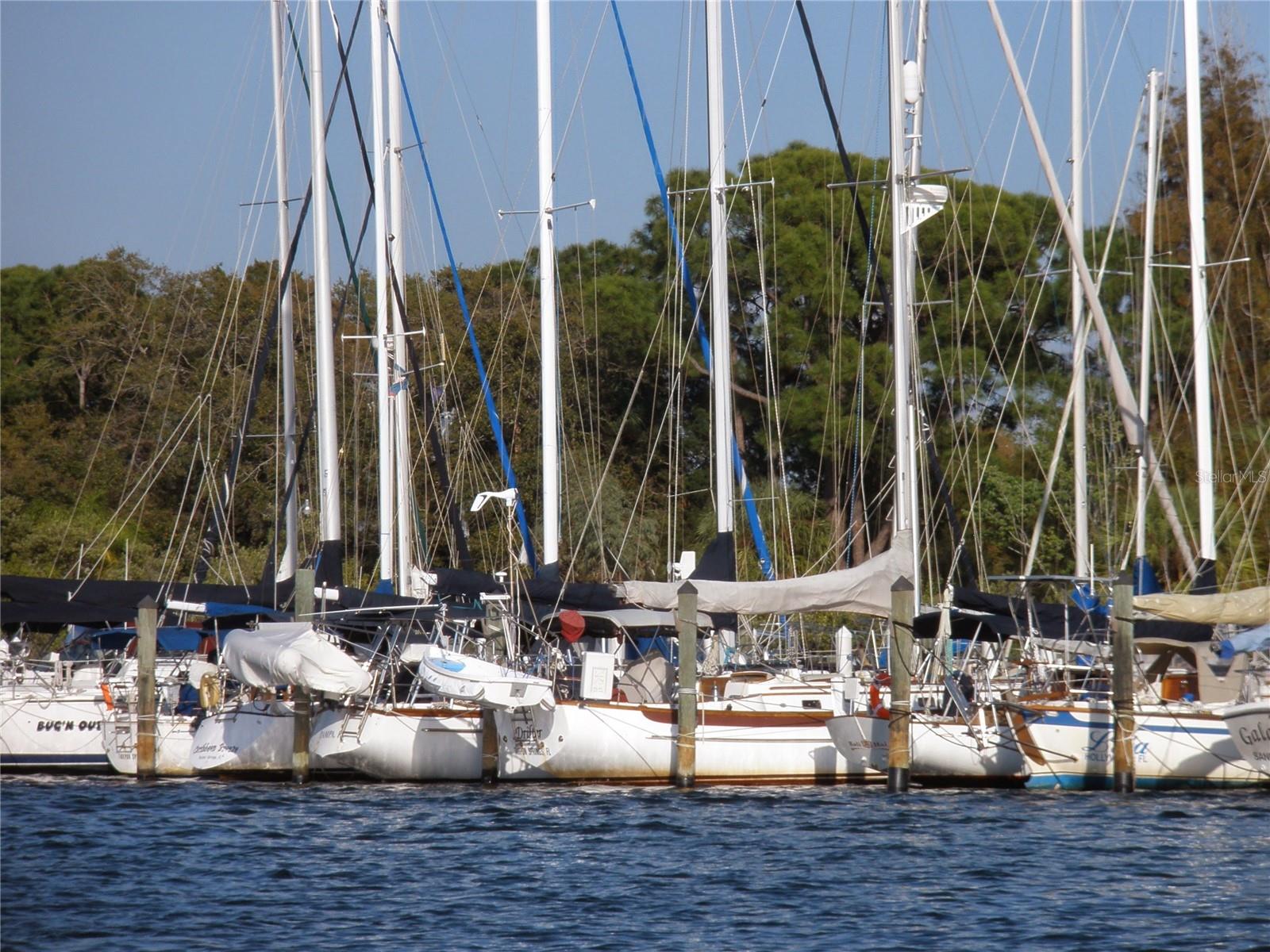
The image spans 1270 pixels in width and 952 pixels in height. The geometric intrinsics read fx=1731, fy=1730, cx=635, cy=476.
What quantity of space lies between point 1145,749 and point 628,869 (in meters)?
8.13

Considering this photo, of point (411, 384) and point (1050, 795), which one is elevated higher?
point (411, 384)

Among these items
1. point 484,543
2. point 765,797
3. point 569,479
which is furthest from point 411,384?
point 765,797

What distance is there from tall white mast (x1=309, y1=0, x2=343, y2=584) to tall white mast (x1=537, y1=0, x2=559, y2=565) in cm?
320

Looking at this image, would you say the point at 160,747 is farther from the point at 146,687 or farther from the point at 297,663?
the point at 297,663

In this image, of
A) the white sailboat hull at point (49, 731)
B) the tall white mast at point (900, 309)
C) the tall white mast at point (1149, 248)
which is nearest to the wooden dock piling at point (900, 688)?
the tall white mast at point (900, 309)

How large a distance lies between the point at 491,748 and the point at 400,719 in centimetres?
131

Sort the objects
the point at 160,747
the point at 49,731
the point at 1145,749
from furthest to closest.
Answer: the point at 49,731 → the point at 160,747 → the point at 1145,749

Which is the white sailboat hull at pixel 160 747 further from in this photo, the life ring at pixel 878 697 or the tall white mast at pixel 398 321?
the life ring at pixel 878 697

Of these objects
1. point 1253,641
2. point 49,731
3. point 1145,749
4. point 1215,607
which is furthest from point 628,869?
point 49,731

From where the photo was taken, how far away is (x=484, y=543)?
35.7 metres

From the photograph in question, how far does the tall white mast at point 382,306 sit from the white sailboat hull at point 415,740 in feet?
17.1

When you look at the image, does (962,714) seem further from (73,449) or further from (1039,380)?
(73,449)

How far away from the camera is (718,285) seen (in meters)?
27.4

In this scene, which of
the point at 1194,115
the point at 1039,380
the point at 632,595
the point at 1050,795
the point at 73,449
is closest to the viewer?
the point at 1050,795
